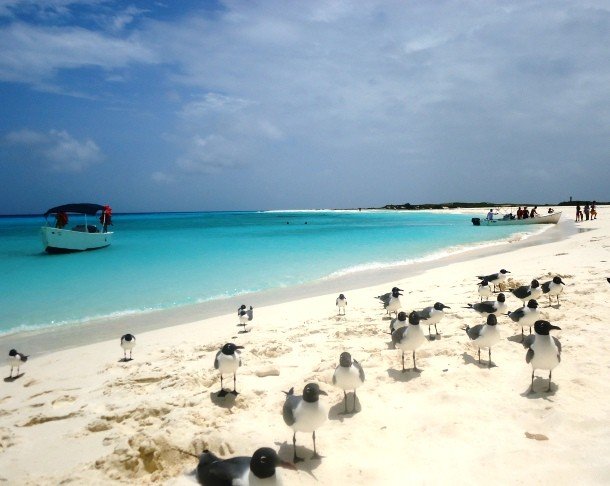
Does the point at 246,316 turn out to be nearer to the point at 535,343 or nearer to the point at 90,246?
the point at 535,343

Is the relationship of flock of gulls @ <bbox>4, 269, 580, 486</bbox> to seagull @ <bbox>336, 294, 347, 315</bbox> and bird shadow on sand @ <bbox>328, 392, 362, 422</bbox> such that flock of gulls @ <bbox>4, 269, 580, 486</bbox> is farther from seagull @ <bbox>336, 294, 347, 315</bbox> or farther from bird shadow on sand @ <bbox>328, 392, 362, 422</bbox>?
seagull @ <bbox>336, 294, 347, 315</bbox>

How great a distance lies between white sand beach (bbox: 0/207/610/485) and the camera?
3.83 m

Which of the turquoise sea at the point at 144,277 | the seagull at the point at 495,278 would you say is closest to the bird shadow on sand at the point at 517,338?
the seagull at the point at 495,278

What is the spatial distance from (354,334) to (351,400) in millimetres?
2855

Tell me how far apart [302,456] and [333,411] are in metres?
0.96

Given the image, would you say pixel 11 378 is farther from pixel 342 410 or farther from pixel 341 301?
pixel 341 301

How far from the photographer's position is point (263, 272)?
63.0 ft

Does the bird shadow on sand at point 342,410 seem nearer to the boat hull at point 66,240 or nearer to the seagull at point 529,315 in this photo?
the seagull at point 529,315

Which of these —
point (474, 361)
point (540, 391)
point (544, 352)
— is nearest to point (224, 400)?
point (474, 361)

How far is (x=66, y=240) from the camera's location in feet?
96.0

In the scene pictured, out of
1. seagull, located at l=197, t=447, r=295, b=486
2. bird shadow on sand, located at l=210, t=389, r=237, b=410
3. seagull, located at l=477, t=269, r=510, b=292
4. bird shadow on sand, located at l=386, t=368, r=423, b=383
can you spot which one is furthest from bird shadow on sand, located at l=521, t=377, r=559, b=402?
seagull, located at l=477, t=269, r=510, b=292

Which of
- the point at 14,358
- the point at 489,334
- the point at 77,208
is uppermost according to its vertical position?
the point at 77,208

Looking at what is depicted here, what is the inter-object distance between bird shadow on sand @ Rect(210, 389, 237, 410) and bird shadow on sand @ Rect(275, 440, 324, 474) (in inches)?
45.4

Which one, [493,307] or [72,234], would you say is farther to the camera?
[72,234]
